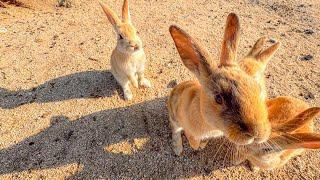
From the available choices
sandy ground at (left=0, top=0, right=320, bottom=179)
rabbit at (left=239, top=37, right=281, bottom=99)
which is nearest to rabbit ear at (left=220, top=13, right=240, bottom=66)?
rabbit at (left=239, top=37, right=281, bottom=99)

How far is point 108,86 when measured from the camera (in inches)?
236

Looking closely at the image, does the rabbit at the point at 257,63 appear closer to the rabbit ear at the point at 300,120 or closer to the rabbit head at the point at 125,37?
the rabbit ear at the point at 300,120

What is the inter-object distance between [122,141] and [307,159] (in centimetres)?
262

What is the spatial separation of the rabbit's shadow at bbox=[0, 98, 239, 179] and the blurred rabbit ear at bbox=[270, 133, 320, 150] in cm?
134

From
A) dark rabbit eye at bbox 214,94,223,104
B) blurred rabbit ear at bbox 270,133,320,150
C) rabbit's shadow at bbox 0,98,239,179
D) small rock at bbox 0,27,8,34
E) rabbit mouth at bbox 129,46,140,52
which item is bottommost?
rabbit's shadow at bbox 0,98,239,179

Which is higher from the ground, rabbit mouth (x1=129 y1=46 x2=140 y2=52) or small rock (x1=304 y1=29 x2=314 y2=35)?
rabbit mouth (x1=129 y1=46 x2=140 y2=52)

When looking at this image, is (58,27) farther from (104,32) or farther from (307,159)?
(307,159)

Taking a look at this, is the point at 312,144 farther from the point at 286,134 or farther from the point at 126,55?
the point at 126,55

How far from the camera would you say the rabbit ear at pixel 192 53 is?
3.22 meters

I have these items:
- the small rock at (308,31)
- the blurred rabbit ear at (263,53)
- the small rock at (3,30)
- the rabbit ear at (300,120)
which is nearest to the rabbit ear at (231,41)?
the blurred rabbit ear at (263,53)

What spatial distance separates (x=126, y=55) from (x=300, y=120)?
3005mm

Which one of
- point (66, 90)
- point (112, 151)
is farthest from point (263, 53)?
point (66, 90)

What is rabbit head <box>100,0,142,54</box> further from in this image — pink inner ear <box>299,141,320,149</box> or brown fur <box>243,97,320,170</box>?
pink inner ear <box>299,141,320,149</box>

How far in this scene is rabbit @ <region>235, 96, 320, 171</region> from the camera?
318cm
